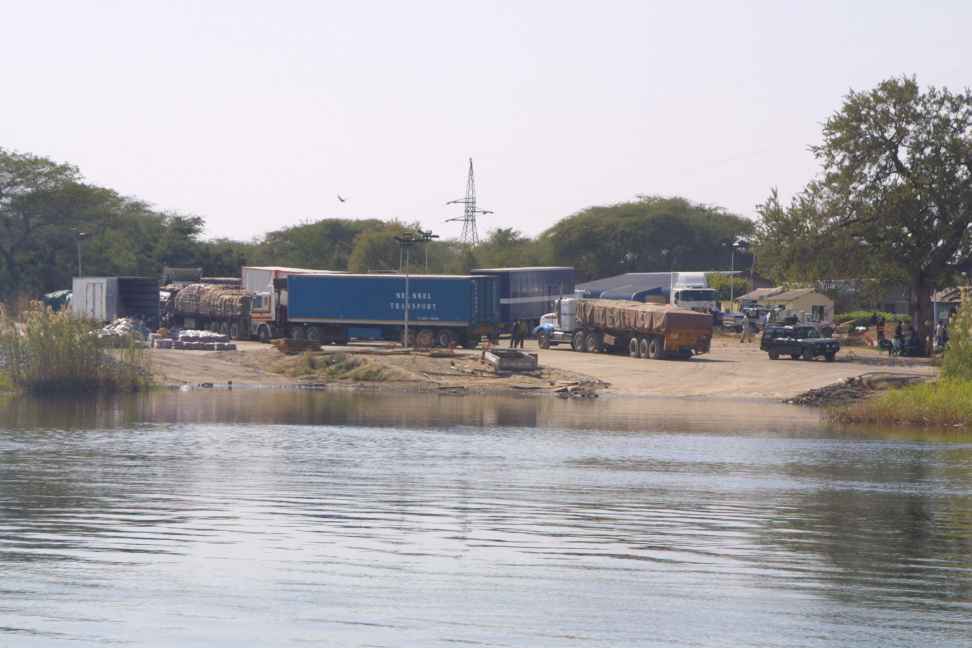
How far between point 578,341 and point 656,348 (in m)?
6.64

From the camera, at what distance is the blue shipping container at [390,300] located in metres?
74.2

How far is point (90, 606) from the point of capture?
15.7 meters

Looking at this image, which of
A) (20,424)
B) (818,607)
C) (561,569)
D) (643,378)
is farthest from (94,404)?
(818,607)

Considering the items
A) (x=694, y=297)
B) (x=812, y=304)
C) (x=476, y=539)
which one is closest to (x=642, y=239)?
(x=694, y=297)

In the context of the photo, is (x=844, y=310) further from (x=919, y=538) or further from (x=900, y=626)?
(x=900, y=626)

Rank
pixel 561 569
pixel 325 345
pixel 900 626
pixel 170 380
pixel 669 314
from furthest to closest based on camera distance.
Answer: pixel 325 345 → pixel 669 314 → pixel 170 380 → pixel 561 569 → pixel 900 626

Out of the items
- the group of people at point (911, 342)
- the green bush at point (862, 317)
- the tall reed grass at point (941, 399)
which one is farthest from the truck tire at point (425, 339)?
the green bush at point (862, 317)

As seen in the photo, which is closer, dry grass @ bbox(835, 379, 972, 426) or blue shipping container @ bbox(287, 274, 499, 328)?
Result: dry grass @ bbox(835, 379, 972, 426)

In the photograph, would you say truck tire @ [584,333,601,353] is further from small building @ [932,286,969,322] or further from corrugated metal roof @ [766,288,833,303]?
corrugated metal roof @ [766,288,833,303]

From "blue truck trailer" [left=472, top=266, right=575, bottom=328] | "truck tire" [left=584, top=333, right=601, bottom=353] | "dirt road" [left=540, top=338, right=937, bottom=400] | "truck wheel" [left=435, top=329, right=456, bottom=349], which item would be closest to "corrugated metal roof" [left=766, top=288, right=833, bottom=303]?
"blue truck trailer" [left=472, top=266, right=575, bottom=328]

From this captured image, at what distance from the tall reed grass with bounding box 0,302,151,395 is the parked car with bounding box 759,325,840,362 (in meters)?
31.0

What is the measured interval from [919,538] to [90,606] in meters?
11.9

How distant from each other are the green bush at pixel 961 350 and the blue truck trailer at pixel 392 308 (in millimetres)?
Result: 30533

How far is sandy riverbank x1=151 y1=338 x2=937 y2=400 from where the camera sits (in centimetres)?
5938
